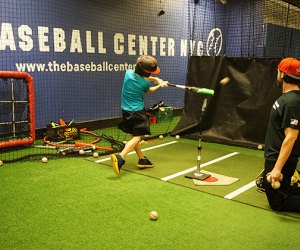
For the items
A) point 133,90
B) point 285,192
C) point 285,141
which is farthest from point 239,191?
point 133,90

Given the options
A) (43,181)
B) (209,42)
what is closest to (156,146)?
(43,181)

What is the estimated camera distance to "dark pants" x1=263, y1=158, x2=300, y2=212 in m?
3.17

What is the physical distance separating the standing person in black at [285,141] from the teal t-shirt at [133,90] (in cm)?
180

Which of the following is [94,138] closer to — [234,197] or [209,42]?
[234,197]

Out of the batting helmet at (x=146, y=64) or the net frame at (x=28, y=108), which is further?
the net frame at (x=28, y=108)

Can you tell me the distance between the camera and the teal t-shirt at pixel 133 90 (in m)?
4.41

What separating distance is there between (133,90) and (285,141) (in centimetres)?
213

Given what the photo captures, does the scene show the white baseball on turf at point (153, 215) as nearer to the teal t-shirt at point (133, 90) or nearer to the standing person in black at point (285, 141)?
the standing person in black at point (285, 141)

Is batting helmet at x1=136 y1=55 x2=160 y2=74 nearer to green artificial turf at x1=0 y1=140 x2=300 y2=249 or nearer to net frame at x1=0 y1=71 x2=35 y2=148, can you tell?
green artificial turf at x1=0 y1=140 x2=300 y2=249

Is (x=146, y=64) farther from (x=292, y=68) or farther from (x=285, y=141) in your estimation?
(x=285, y=141)

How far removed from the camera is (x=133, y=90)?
4457 mm

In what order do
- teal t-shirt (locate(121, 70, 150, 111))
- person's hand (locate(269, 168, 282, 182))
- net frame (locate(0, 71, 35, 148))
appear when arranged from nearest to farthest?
1. person's hand (locate(269, 168, 282, 182))
2. teal t-shirt (locate(121, 70, 150, 111))
3. net frame (locate(0, 71, 35, 148))

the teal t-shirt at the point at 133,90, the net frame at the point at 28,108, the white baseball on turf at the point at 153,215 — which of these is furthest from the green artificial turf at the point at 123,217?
the net frame at the point at 28,108

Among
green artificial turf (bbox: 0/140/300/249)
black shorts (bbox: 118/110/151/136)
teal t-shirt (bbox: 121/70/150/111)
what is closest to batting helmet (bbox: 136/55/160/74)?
teal t-shirt (bbox: 121/70/150/111)
